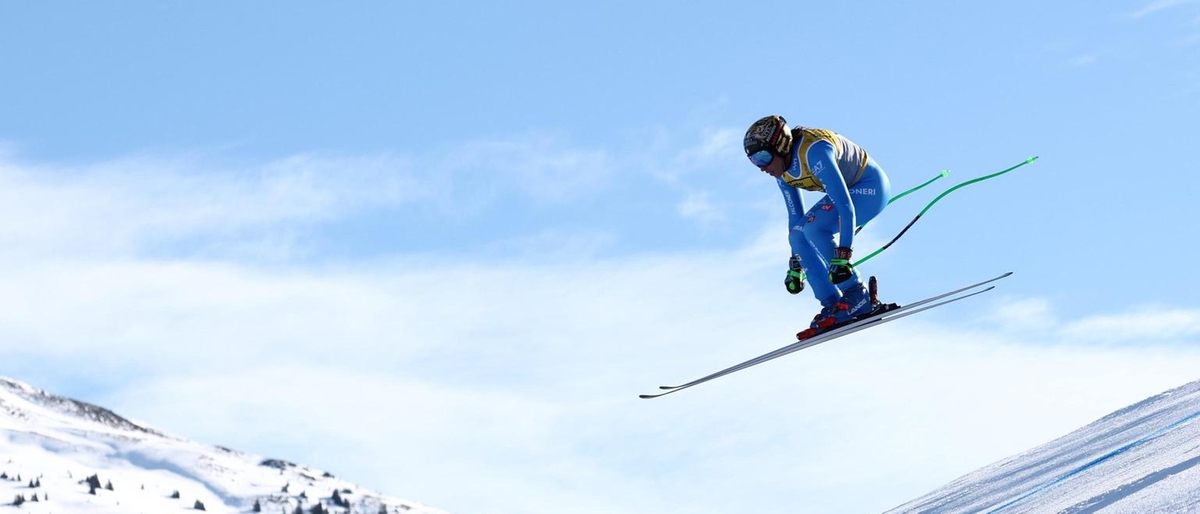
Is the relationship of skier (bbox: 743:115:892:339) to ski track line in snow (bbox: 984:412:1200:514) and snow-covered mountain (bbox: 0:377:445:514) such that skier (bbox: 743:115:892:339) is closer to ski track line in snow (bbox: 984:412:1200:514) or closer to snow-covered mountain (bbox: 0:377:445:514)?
ski track line in snow (bbox: 984:412:1200:514)

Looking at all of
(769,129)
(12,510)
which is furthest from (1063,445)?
(12,510)

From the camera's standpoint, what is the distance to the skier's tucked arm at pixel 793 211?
12.3 metres

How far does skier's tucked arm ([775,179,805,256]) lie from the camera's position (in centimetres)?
1231

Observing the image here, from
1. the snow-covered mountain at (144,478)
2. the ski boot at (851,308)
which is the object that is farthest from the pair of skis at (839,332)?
the snow-covered mountain at (144,478)

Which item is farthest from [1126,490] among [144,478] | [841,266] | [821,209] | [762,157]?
[144,478]

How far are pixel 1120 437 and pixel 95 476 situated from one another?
65.6m

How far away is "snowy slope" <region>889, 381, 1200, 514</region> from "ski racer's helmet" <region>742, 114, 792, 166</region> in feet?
10.3

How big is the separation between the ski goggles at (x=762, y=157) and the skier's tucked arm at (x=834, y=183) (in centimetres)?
33

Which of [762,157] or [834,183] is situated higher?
[762,157]

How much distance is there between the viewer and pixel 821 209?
476 inches

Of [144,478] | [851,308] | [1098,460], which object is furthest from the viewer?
[144,478]

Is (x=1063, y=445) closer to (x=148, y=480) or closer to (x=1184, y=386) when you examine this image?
(x=1184, y=386)

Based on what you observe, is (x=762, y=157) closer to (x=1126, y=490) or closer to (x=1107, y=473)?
(x=1107, y=473)

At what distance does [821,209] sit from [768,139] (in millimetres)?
740
